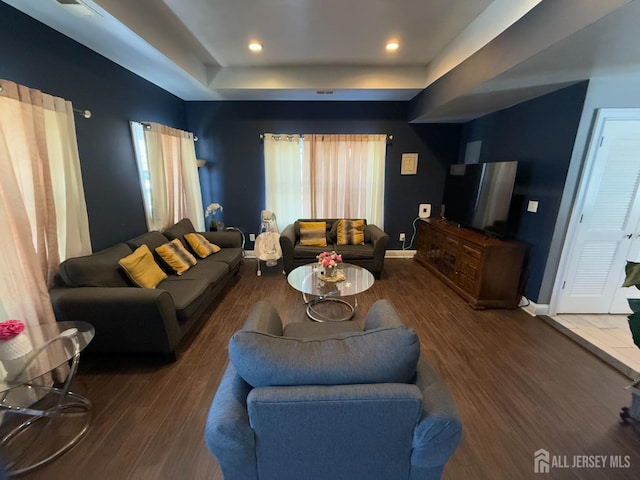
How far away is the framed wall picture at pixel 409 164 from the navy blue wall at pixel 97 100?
3.70 m

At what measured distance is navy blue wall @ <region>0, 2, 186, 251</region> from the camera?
1.85 m

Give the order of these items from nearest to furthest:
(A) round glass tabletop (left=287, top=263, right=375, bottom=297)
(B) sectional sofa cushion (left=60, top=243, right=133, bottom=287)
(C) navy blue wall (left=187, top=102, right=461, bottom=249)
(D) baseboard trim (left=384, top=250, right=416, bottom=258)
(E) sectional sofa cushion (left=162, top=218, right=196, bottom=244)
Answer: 1. (B) sectional sofa cushion (left=60, top=243, right=133, bottom=287)
2. (A) round glass tabletop (left=287, top=263, right=375, bottom=297)
3. (E) sectional sofa cushion (left=162, top=218, right=196, bottom=244)
4. (C) navy blue wall (left=187, top=102, right=461, bottom=249)
5. (D) baseboard trim (left=384, top=250, right=416, bottom=258)

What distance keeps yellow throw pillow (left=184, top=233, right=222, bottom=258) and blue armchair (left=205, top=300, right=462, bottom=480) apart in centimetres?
256

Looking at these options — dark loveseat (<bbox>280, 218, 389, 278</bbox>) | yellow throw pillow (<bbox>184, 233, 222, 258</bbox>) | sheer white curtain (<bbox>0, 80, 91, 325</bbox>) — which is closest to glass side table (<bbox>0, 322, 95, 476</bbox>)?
sheer white curtain (<bbox>0, 80, 91, 325</bbox>)

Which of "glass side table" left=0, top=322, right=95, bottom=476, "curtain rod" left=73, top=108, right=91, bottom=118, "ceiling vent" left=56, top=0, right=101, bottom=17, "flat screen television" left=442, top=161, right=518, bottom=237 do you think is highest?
"ceiling vent" left=56, top=0, right=101, bottom=17

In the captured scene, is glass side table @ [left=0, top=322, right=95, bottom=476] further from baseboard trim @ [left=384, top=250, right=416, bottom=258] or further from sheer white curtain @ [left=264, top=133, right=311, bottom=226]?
baseboard trim @ [left=384, top=250, right=416, bottom=258]

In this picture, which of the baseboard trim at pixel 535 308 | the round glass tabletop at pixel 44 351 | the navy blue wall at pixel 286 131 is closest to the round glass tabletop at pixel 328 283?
the round glass tabletop at pixel 44 351

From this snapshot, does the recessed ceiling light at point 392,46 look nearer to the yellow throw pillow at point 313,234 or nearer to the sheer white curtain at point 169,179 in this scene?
the yellow throw pillow at point 313,234

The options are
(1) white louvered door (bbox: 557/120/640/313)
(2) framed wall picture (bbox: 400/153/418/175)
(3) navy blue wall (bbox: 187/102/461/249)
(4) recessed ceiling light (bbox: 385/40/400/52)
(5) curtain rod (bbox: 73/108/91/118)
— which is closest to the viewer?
(5) curtain rod (bbox: 73/108/91/118)

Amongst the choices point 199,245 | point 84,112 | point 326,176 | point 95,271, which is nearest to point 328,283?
point 199,245

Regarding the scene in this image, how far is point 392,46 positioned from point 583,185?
2.34 m

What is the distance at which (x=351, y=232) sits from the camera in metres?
4.06

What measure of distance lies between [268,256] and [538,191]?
11.0 ft

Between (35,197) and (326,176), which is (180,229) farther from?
(326,176)
